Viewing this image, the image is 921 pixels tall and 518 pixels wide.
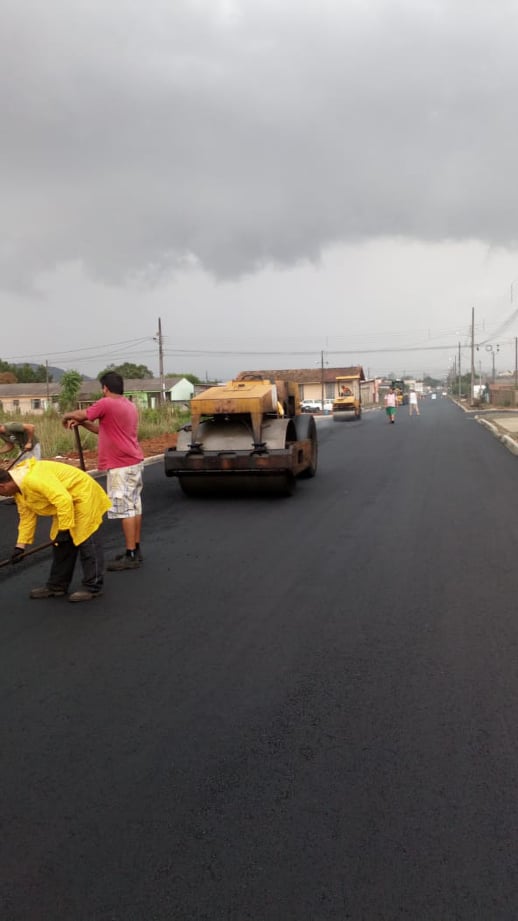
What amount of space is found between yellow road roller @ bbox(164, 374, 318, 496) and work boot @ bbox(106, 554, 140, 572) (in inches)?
135

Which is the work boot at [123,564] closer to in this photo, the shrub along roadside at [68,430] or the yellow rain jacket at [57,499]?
the yellow rain jacket at [57,499]

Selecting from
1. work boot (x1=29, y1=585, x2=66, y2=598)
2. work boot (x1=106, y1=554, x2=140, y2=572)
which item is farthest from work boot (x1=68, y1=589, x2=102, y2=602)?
work boot (x1=106, y1=554, x2=140, y2=572)

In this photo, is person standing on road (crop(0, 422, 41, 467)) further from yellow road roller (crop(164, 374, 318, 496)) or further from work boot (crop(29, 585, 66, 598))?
work boot (crop(29, 585, 66, 598))

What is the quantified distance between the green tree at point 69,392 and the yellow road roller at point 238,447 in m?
14.2

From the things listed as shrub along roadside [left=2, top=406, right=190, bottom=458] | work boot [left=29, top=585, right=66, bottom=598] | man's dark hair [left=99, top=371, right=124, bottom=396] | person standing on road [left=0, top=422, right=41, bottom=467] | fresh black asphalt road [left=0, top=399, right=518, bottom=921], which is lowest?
fresh black asphalt road [left=0, top=399, right=518, bottom=921]

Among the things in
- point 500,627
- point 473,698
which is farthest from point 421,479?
point 473,698

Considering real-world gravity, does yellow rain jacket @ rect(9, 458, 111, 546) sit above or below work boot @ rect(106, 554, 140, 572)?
above

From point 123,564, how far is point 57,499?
1551 millimetres

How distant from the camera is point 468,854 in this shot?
231 centimetres

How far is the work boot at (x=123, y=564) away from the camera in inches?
240

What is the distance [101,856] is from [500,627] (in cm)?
305

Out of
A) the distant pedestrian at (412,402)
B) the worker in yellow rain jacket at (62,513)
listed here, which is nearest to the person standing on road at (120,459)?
the worker in yellow rain jacket at (62,513)

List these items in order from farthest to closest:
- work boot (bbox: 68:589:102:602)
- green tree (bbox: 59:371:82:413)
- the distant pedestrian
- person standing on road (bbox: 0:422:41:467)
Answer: the distant pedestrian
green tree (bbox: 59:371:82:413)
person standing on road (bbox: 0:422:41:467)
work boot (bbox: 68:589:102:602)

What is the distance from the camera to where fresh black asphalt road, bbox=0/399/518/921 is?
2205 millimetres
